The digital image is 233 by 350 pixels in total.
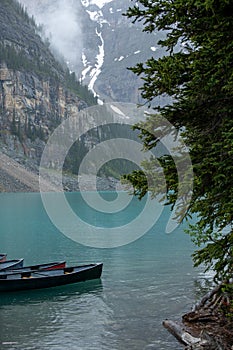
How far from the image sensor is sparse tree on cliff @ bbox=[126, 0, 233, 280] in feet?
37.0

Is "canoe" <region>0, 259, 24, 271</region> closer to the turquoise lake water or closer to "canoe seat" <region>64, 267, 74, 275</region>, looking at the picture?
the turquoise lake water

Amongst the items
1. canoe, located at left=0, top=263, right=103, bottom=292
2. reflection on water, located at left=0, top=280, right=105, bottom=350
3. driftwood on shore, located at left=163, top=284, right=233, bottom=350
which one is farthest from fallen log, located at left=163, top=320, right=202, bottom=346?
canoe, located at left=0, top=263, right=103, bottom=292

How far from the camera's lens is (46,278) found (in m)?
30.0

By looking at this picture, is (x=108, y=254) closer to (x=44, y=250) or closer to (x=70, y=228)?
(x=44, y=250)

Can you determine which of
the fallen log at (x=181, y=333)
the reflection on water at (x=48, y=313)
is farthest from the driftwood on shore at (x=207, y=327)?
the reflection on water at (x=48, y=313)

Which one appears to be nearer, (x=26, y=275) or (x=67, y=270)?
(x=26, y=275)

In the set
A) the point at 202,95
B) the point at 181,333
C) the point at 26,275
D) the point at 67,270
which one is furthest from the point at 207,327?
the point at 26,275

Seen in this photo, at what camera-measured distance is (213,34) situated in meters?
11.4

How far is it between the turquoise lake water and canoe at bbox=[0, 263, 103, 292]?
1.63ft

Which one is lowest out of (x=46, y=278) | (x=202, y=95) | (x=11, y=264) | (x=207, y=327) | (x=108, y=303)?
(x=108, y=303)

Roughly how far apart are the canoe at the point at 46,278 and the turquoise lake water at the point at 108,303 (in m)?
0.50

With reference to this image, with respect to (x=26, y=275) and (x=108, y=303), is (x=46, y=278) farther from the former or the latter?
(x=108, y=303)

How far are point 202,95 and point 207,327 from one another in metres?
10.2

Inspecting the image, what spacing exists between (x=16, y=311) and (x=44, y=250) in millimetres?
23916
